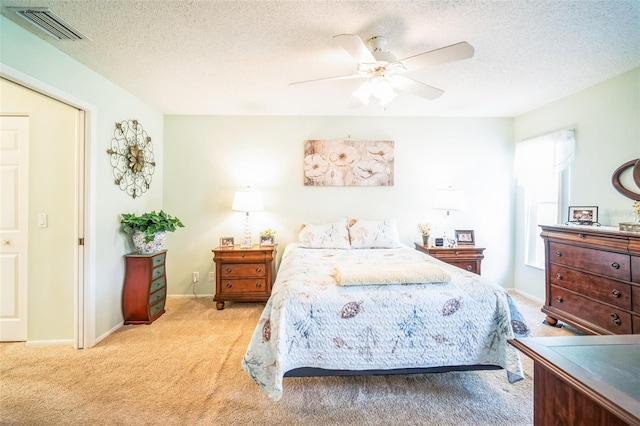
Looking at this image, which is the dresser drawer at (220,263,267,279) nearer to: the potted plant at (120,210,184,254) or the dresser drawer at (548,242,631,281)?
the potted plant at (120,210,184,254)

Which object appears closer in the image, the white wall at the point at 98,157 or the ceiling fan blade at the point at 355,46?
the ceiling fan blade at the point at 355,46

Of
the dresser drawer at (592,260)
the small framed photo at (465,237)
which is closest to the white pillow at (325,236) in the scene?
the small framed photo at (465,237)

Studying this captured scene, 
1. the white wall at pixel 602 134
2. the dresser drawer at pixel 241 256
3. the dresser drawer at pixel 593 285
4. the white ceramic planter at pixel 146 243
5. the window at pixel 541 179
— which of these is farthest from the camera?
the dresser drawer at pixel 241 256

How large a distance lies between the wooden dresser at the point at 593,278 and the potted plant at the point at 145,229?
4105 mm

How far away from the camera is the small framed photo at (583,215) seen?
108 inches

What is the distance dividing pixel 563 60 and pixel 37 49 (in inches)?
165

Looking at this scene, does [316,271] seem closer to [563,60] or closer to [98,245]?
[98,245]

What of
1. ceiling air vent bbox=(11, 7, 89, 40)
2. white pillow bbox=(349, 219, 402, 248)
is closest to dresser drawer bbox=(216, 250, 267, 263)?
white pillow bbox=(349, 219, 402, 248)

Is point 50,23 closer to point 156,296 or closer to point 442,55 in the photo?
point 156,296

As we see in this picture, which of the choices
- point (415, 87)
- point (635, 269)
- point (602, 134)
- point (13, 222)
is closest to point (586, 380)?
point (415, 87)

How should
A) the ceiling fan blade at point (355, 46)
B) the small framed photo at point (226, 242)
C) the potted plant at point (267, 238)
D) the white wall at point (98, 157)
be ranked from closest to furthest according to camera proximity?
the ceiling fan blade at point (355, 46) < the white wall at point (98, 157) < the small framed photo at point (226, 242) < the potted plant at point (267, 238)

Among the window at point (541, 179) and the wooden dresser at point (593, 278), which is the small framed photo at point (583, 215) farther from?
the wooden dresser at point (593, 278)

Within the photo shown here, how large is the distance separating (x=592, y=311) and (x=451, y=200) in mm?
1664

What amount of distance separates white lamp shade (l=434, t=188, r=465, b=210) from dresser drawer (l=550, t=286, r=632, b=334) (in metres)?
Result: 1.27
